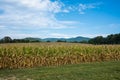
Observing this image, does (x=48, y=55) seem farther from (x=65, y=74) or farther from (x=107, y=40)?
(x=107, y=40)

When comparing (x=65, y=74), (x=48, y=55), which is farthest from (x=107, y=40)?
(x=65, y=74)

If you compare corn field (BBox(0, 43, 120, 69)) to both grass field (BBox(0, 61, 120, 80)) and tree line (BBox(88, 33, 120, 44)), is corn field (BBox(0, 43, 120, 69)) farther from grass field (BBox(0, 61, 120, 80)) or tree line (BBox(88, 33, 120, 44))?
tree line (BBox(88, 33, 120, 44))

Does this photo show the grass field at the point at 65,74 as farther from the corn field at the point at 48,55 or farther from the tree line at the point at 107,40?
the tree line at the point at 107,40

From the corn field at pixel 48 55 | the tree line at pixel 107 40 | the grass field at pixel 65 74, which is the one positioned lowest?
the grass field at pixel 65 74

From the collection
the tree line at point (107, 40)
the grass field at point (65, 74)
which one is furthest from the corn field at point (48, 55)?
the tree line at point (107, 40)

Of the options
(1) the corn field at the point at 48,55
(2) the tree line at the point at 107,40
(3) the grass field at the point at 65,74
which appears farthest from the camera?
(2) the tree line at the point at 107,40

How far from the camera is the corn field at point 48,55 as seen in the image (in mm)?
22359

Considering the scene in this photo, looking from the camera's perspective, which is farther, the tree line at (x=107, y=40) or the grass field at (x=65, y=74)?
the tree line at (x=107, y=40)

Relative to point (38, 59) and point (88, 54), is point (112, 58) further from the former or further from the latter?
point (38, 59)

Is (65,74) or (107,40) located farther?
(107,40)

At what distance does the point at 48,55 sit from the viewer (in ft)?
81.4

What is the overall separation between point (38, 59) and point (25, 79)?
10.4m

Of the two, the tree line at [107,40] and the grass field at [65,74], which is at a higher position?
the tree line at [107,40]

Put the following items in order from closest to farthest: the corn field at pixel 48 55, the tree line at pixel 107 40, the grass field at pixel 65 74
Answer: the grass field at pixel 65 74
the corn field at pixel 48 55
the tree line at pixel 107 40
